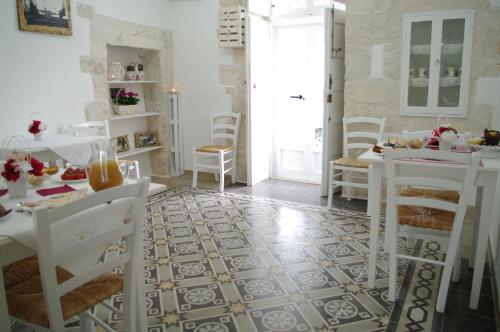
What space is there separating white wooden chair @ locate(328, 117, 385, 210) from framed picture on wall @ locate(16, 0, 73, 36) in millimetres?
3022

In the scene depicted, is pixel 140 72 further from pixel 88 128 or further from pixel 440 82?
pixel 440 82

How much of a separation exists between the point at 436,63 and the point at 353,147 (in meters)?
1.13

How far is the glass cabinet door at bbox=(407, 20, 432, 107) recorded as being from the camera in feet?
12.9

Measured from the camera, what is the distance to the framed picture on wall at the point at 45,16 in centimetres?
366

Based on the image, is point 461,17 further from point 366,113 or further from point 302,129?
point 302,129

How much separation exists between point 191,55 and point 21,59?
7.42 ft

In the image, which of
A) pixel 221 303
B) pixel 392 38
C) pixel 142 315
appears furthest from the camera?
pixel 392 38

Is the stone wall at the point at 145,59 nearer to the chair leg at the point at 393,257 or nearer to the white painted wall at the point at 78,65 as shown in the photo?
the white painted wall at the point at 78,65

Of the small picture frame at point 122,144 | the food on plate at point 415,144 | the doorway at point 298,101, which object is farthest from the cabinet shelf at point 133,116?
the food on plate at point 415,144

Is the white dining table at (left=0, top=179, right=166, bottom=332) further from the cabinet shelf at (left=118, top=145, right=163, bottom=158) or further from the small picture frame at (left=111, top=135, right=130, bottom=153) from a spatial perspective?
the small picture frame at (left=111, top=135, right=130, bottom=153)

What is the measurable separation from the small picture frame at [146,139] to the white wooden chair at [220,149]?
26.4 inches

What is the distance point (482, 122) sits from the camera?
150 inches

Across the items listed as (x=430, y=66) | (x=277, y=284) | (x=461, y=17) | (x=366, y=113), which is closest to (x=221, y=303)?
(x=277, y=284)

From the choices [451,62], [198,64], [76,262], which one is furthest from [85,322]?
[198,64]
